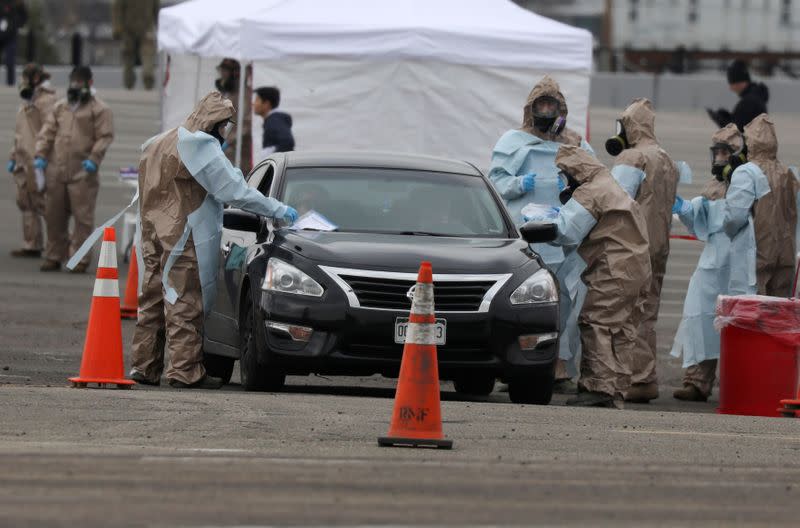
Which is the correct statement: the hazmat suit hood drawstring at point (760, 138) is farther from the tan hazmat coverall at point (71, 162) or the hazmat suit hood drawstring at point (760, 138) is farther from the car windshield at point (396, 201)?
the tan hazmat coverall at point (71, 162)

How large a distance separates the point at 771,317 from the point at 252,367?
3.32m

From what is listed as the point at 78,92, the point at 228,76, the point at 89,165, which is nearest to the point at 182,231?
the point at 228,76

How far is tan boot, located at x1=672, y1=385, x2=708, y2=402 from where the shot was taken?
1325 centimetres

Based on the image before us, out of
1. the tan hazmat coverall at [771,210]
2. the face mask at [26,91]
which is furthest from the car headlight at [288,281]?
the face mask at [26,91]

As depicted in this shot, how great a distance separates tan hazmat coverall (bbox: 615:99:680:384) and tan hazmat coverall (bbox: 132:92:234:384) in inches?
116

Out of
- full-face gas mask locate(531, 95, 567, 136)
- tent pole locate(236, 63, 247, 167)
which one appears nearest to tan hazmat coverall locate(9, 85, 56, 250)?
tent pole locate(236, 63, 247, 167)

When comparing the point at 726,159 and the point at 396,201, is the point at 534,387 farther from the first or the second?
the point at 726,159

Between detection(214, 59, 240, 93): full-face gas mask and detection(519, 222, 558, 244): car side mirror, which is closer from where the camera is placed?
detection(519, 222, 558, 244): car side mirror

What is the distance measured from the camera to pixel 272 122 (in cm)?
1739

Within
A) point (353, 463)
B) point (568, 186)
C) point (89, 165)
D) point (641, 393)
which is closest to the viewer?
point (353, 463)

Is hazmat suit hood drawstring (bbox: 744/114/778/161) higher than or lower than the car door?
higher

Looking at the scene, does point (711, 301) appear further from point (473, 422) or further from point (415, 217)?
point (473, 422)

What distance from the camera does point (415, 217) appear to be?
11570 mm

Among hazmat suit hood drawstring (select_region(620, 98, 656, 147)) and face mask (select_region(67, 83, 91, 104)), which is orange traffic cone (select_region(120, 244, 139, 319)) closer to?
face mask (select_region(67, 83, 91, 104))
